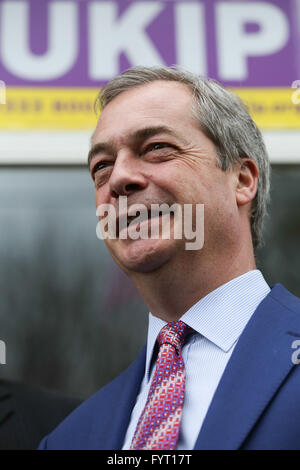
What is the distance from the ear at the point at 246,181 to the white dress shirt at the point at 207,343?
19 cm

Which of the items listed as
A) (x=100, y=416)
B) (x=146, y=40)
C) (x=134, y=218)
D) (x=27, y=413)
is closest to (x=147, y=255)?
(x=134, y=218)

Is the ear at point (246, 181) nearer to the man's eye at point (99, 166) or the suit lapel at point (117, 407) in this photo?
the man's eye at point (99, 166)

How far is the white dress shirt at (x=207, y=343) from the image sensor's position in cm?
113

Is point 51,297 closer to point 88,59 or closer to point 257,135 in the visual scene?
point 88,59

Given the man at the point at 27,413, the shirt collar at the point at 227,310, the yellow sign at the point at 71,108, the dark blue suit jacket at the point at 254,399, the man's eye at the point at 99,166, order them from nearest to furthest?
1. the dark blue suit jacket at the point at 254,399
2. the shirt collar at the point at 227,310
3. the man's eye at the point at 99,166
4. the man at the point at 27,413
5. the yellow sign at the point at 71,108

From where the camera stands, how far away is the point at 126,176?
1.29 metres

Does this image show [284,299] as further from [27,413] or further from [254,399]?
[27,413]

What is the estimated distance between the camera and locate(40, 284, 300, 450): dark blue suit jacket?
996 mm

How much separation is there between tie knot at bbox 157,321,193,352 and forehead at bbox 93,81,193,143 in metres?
0.48

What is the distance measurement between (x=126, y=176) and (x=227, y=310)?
0.39 m

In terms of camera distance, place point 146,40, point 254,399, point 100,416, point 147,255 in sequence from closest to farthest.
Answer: point 254,399
point 147,255
point 100,416
point 146,40

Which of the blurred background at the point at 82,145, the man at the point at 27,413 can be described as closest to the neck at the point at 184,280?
the man at the point at 27,413

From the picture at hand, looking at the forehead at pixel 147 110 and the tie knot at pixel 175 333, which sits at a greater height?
the forehead at pixel 147 110

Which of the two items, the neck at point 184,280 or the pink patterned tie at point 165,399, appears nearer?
Answer: the pink patterned tie at point 165,399
